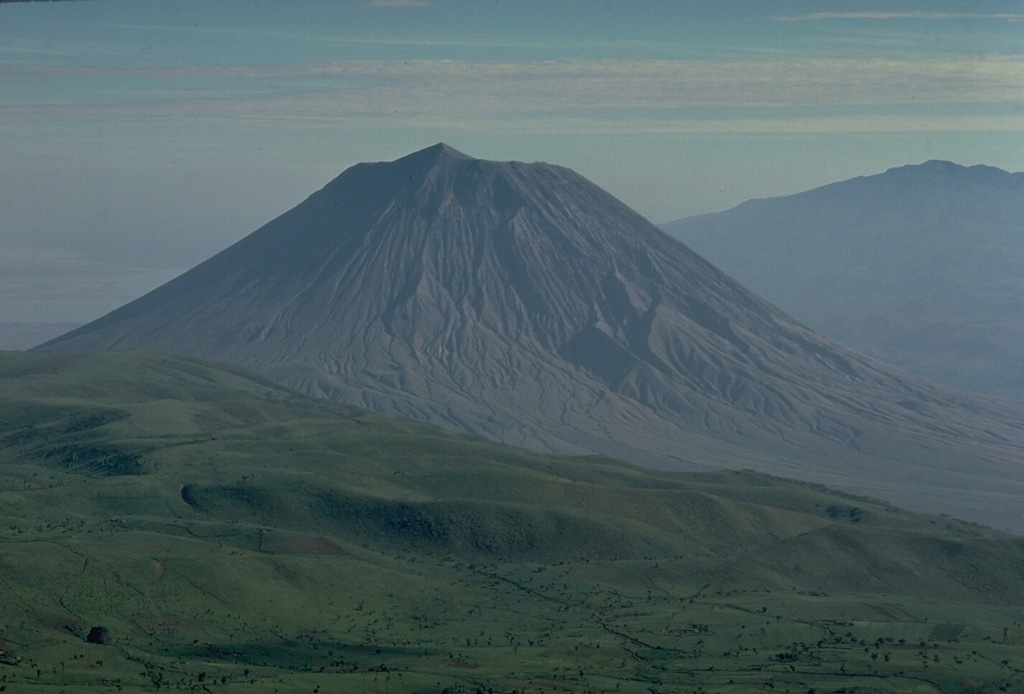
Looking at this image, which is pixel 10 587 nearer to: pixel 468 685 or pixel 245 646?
pixel 245 646

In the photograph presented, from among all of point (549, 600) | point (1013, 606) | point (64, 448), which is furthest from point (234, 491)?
point (1013, 606)

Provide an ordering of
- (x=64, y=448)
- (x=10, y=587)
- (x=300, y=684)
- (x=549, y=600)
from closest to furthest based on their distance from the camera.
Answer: (x=300, y=684)
(x=10, y=587)
(x=549, y=600)
(x=64, y=448)

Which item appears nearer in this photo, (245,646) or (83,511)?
(245,646)

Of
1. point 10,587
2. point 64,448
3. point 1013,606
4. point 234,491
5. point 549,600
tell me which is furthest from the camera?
point 64,448

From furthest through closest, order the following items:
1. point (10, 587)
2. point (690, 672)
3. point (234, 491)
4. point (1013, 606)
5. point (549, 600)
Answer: point (234, 491)
point (1013, 606)
point (549, 600)
point (10, 587)
point (690, 672)

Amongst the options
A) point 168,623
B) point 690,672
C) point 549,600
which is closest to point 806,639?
point 690,672

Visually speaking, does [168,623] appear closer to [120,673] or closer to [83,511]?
[120,673]
